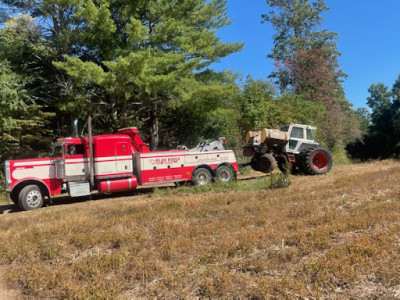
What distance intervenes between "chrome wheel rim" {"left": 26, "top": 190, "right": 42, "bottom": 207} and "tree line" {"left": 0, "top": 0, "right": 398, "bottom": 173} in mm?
4985

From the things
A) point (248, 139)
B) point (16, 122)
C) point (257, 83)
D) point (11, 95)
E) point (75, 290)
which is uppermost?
point (257, 83)

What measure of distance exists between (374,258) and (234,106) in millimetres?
18499

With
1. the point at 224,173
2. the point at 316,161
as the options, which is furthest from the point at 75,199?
the point at 316,161

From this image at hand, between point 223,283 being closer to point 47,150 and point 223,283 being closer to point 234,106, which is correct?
point 47,150

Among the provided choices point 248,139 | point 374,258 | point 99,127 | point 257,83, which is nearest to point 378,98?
point 257,83

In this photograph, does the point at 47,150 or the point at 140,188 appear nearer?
the point at 140,188

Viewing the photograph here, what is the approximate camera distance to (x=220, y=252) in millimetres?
4566

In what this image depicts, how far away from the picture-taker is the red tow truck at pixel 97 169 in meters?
10.6

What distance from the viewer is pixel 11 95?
14031 millimetres

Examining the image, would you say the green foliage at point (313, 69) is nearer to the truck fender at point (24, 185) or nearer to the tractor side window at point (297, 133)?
the tractor side window at point (297, 133)

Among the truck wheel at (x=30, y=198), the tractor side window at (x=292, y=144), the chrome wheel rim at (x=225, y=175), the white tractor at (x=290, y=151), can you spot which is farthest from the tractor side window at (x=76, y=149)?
the tractor side window at (x=292, y=144)

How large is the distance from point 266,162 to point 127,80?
727 cm

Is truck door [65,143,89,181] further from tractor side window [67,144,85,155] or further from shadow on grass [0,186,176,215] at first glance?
shadow on grass [0,186,176,215]

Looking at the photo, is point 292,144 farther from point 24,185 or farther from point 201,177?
point 24,185
